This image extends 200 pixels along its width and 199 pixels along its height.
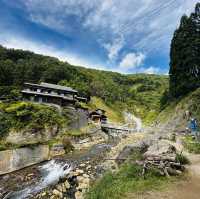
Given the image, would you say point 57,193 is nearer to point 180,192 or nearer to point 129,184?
point 129,184

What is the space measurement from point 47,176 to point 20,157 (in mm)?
6917

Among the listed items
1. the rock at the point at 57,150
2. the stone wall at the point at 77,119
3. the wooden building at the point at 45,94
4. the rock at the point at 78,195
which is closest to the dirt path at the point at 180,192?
the rock at the point at 78,195

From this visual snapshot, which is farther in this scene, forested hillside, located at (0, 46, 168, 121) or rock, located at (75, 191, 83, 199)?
forested hillside, located at (0, 46, 168, 121)

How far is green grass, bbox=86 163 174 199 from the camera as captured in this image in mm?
10763

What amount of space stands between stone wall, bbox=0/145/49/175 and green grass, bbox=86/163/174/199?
64.1 feet

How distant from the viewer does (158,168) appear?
12727 mm

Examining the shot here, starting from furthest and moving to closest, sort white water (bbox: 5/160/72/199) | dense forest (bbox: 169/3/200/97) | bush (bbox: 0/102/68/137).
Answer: dense forest (bbox: 169/3/200/97) → bush (bbox: 0/102/68/137) → white water (bbox: 5/160/72/199)

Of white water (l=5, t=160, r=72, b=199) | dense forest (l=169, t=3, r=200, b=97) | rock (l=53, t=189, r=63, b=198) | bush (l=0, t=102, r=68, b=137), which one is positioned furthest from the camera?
dense forest (l=169, t=3, r=200, b=97)

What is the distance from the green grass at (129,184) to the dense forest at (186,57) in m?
28.9

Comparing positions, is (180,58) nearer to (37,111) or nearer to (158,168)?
(37,111)

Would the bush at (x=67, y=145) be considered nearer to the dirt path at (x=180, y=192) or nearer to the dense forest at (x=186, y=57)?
the dense forest at (x=186, y=57)

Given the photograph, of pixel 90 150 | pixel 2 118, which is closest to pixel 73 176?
pixel 90 150

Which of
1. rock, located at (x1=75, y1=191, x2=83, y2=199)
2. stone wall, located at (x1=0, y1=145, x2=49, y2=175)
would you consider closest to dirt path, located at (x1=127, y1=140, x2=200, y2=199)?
rock, located at (x1=75, y1=191, x2=83, y2=199)

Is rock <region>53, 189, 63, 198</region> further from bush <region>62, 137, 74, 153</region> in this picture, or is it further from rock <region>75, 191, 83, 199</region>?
bush <region>62, 137, 74, 153</region>
